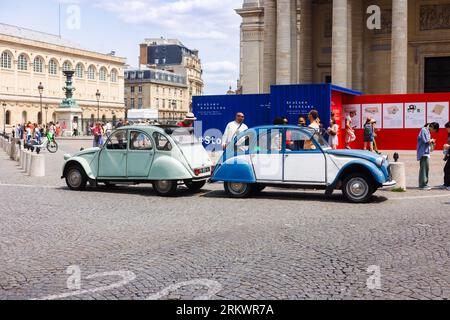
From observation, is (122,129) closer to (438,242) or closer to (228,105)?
(438,242)

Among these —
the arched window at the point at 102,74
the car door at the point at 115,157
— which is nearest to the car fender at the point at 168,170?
the car door at the point at 115,157

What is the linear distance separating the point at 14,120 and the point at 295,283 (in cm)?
9336

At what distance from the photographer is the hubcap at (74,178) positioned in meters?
→ 14.7

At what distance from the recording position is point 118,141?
47.1 ft

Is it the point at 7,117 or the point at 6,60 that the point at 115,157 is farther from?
the point at 6,60

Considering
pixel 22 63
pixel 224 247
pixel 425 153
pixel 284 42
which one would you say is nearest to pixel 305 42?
pixel 284 42

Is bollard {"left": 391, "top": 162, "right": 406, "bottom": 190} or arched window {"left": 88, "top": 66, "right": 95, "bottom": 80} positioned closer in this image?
bollard {"left": 391, "top": 162, "right": 406, "bottom": 190}

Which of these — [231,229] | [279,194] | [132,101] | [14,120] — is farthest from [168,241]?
[132,101]

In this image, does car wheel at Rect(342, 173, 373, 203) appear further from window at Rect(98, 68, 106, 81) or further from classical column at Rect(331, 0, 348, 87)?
window at Rect(98, 68, 106, 81)

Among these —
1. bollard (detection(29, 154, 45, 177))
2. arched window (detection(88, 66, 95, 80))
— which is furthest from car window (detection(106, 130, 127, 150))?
arched window (detection(88, 66, 95, 80))

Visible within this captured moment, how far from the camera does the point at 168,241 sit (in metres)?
8.36

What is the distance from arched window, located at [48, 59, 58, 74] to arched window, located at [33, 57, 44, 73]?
1.62 meters

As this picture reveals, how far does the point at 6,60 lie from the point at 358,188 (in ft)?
293

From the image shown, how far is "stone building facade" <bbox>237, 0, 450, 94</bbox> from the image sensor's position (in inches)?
1363
